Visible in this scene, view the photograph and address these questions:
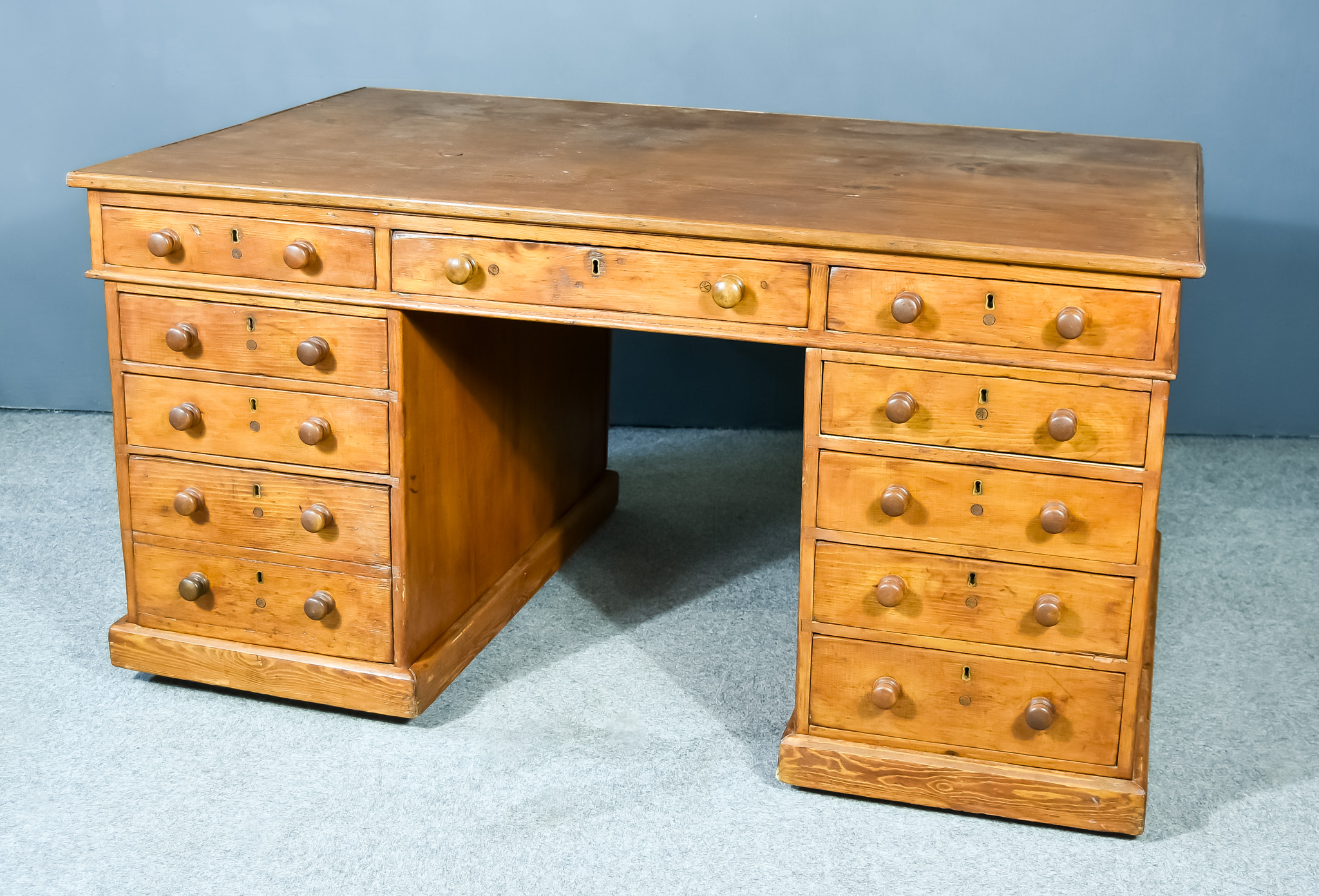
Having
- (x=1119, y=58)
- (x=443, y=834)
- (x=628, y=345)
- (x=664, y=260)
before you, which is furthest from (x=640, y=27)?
(x=443, y=834)

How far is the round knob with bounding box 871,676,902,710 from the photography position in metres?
2.08

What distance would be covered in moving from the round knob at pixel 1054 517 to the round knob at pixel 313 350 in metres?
1.12

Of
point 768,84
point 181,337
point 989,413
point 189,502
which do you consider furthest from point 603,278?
point 768,84

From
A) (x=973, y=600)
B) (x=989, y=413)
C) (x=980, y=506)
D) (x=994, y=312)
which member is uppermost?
(x=994, y=312)

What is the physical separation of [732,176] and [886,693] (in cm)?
86

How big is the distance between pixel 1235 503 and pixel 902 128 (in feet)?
4.20

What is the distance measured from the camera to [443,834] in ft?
6.74

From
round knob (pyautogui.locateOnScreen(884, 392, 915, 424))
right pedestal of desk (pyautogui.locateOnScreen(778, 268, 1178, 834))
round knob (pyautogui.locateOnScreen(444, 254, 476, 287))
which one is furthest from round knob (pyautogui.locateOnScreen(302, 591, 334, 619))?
round knob (pyautogui.locateOnScreen(884, 392, 915, 424))

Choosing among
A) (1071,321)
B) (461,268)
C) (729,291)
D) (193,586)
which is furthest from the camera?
(193,586)

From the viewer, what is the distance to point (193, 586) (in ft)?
7.69

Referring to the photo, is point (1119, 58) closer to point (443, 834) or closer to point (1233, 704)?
point (1233, 704)

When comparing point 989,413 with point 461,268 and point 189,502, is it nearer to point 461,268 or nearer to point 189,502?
point 461,268

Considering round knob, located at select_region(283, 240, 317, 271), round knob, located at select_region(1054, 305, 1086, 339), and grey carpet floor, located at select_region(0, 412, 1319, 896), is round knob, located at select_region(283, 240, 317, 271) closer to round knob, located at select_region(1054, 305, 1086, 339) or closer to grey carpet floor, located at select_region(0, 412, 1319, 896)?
grey carpet floor, located at select_region(0, 412, 1319, 896)

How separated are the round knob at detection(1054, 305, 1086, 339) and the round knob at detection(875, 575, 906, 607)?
0.44 m
